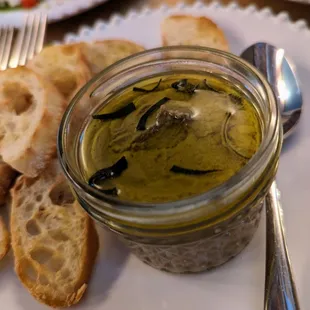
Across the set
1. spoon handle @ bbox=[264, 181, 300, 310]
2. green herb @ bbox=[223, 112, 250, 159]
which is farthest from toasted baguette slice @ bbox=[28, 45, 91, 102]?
spoon handle @ bbox=[264, 181, 300, 310]

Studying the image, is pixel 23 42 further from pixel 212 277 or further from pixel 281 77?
pixel 212 277

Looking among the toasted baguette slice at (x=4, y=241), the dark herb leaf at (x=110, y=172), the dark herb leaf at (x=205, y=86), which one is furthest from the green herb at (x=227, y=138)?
the toasted baguette slice at (x=4, y=241)

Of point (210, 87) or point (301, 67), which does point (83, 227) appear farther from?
point (301, 67)

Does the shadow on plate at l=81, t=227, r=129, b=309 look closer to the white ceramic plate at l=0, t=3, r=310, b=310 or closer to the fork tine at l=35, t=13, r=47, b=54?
the white ceramic plate at l=0, t=3, r=310, b=310

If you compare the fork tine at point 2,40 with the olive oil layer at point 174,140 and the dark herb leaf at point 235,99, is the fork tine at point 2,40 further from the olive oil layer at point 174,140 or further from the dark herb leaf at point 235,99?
the dark herb leaf at point 235,99

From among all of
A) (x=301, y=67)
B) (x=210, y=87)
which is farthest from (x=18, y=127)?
(x=301, y=67)

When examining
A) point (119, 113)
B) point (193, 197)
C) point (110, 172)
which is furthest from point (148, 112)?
point (193, 197)
